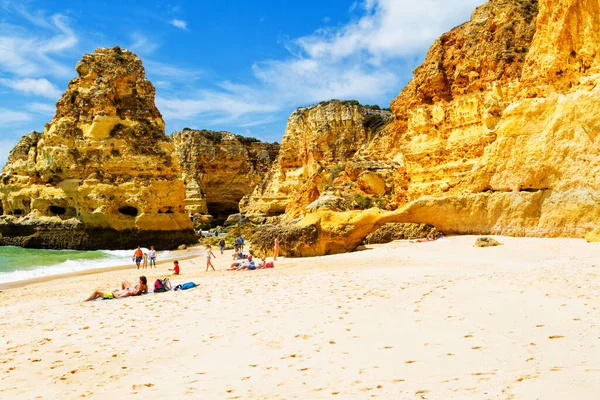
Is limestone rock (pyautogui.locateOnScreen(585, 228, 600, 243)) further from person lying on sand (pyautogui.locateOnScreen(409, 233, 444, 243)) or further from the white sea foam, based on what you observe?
the white sea foam

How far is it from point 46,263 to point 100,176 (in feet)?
29.7

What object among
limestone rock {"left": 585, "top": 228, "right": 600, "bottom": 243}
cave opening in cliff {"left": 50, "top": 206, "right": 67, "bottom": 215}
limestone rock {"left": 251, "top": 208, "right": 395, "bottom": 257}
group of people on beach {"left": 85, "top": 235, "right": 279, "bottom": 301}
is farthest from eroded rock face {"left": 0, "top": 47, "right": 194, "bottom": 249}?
limestone rock {"left": 585, "top": 228, "right": 600, "bottom": 243}

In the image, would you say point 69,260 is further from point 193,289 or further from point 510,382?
point 510,382

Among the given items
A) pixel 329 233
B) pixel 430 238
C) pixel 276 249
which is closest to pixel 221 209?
pixel 276 249

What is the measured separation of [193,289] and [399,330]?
5.30m

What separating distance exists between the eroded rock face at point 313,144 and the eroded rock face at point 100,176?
15.4m

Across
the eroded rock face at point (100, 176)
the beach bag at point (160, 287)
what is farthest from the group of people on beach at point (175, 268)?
the eroded rock face at point (100, 176)

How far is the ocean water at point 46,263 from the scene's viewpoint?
16.6 meters

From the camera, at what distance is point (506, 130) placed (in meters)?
13.3

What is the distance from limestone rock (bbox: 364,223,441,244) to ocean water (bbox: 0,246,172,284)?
1061 centimetres

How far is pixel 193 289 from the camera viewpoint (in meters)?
9.09

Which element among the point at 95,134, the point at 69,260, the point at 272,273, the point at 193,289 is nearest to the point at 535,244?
the point at 272,273

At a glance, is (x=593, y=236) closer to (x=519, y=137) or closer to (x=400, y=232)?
(x=519, y=137)

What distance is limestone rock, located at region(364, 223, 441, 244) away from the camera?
15.6 m
